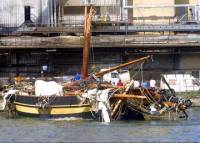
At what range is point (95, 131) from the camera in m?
46.1

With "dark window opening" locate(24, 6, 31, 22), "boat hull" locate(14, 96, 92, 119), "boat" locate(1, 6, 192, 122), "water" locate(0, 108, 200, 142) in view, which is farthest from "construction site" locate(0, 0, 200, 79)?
"water" locate(0, 108, 200, 142)

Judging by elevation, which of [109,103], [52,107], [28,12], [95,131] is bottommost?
[95,131]

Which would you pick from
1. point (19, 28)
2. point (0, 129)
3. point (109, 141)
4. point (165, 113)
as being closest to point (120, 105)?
point (165, 113)

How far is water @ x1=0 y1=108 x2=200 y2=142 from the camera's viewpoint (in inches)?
1662

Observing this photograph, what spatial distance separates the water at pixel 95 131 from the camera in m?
42.2

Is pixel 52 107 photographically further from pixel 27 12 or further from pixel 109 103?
pixel 27 12

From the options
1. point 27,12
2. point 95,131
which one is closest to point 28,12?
point 27,12

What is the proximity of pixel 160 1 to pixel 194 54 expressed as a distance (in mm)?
10151

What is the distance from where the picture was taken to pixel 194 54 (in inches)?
3164

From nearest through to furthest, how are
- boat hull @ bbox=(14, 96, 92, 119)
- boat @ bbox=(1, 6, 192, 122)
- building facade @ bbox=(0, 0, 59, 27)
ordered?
boat @ bbox=(1, 6, 192, 122) → boat hull @ bbox=(14, 96, 92, 119) → building facade @ bbox=(0, 0, 59, 27)

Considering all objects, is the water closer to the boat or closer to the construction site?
the boat

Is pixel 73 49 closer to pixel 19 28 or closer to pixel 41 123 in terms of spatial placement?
pixel 19 28

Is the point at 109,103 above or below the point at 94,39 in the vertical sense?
below

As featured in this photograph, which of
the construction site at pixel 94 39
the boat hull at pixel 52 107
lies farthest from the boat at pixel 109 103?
the construction site at pixel 94 39
